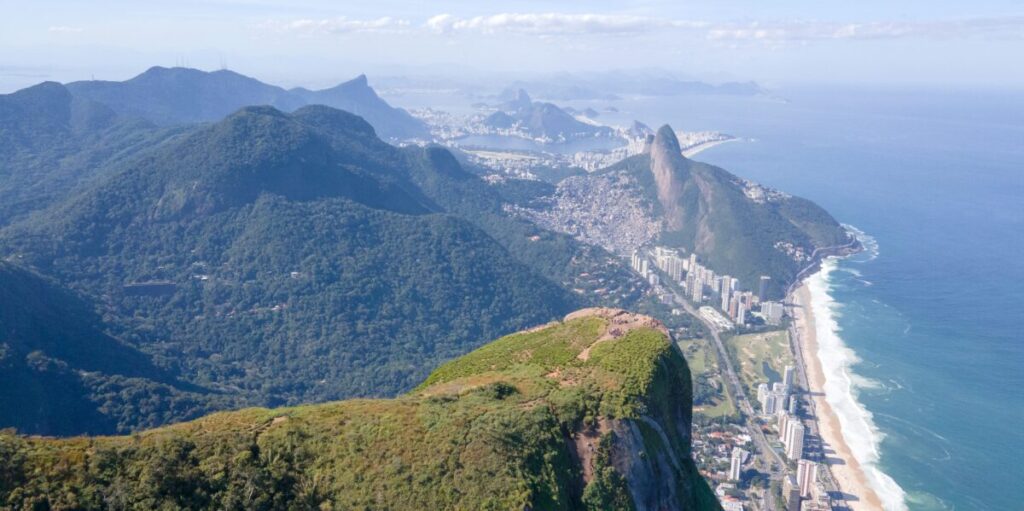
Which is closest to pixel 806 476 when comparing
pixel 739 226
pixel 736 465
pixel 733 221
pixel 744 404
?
pixel 736 465

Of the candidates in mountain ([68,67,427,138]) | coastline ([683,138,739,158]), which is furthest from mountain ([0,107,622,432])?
coastline ([683,138,739,158])

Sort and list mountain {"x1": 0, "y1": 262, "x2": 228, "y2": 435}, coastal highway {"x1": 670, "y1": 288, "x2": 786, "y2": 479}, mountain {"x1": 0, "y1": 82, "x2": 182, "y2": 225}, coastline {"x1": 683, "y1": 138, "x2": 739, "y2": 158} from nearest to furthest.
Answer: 1. mountain {"x1": 0, "y1": 262, "x2": 228, "y2": 435}
2. coastal highway {"x1": 670, "y1": 288, "x2": 786, "y2": 479}
3. mountain {"x1": 0, "y1": 82, "x2": 182, "y2": 225}
4. coastline {"x1": 683, "y1": 138, "x2": 739, "y2": 158}

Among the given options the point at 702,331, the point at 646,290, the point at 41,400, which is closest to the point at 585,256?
the point at 646,290

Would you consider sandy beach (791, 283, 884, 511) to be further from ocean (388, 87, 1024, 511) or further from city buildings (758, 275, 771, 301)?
city buildings (758, 275, 771, 301)

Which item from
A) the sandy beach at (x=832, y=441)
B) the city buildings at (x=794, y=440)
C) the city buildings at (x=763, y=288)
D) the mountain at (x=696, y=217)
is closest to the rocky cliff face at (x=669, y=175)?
the mountain at (x=696, y=217)

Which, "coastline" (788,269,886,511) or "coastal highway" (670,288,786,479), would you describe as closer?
"coastline" (788,269,886,511)

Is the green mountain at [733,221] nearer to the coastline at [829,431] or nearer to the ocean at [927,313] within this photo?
the ocean at [927,313]
